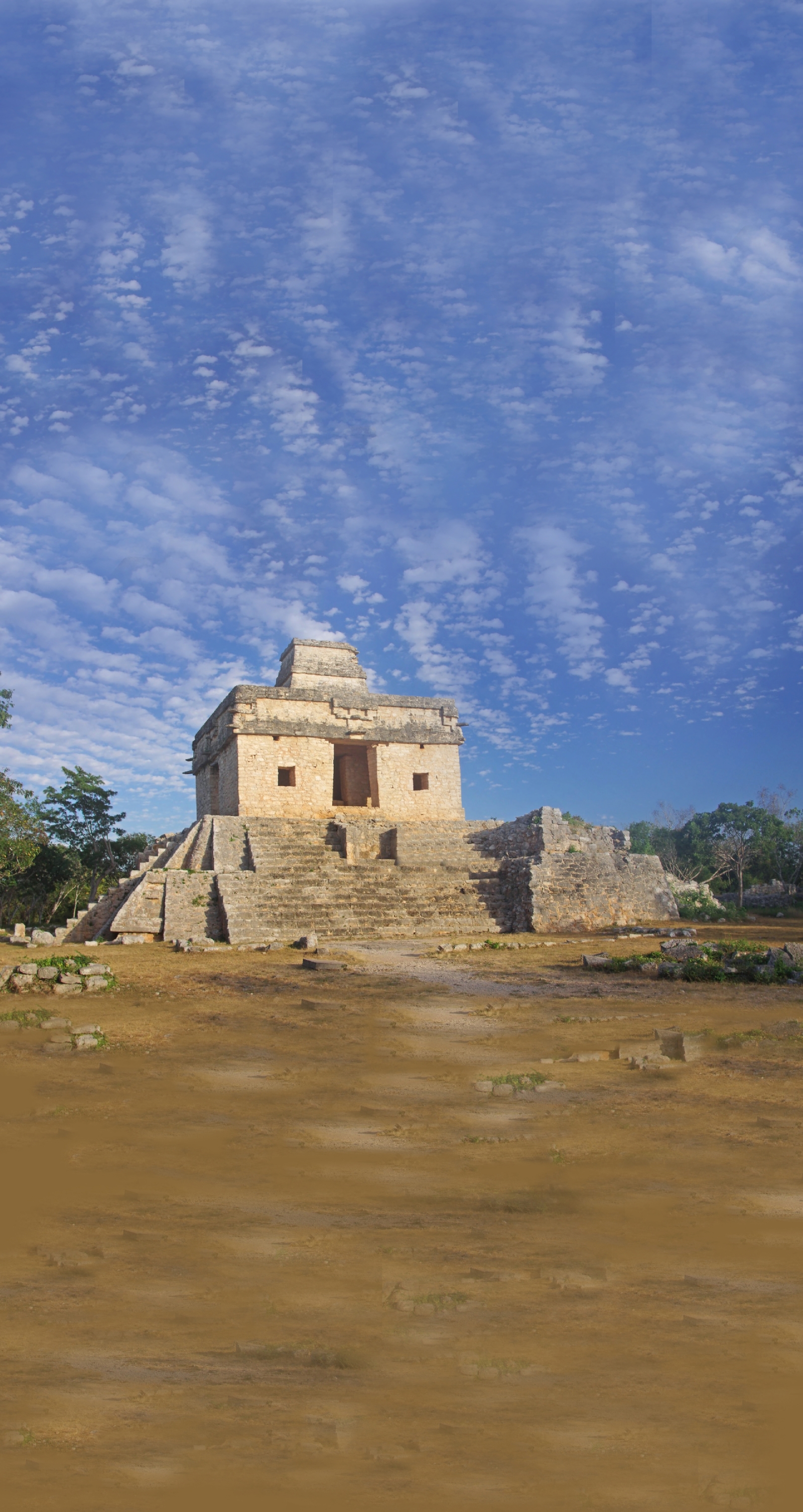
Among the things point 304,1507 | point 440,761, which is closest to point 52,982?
point 304,1507

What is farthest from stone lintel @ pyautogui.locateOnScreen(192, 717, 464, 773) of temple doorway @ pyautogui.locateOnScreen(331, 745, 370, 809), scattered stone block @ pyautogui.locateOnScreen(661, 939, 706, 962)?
scattered stone block @ pyautogui.locateOnScreen(661, 939, 706, 962)

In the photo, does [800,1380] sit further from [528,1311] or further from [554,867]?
[554,867]

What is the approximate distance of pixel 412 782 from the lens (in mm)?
22672

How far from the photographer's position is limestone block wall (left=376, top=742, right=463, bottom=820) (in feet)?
73.5

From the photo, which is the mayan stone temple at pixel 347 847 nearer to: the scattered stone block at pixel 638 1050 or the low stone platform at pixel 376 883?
the low stone platform at pixel 376 883

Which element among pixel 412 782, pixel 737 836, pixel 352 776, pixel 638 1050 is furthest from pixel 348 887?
pixel 737 836

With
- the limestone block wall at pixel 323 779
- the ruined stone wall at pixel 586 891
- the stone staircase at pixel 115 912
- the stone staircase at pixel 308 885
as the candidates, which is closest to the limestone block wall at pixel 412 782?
the limestone block wall at pixel 323 779

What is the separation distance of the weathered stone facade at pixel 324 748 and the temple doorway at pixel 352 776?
0.03 meters

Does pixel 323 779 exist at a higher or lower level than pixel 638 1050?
higher

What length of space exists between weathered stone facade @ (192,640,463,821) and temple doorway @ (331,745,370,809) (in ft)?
0.09

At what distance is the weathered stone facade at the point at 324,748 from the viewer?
2078cm

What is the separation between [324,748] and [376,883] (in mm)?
5702

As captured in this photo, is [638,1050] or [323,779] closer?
[638,1050]

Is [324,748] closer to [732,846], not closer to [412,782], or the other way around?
[412,782]
